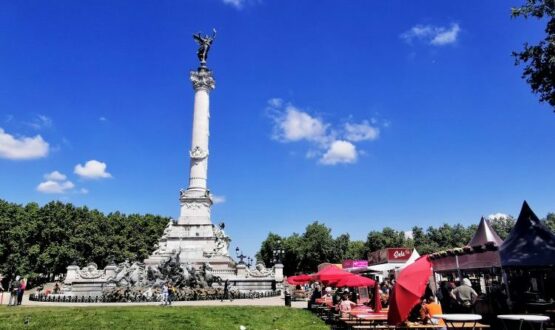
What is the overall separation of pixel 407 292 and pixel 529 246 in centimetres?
746

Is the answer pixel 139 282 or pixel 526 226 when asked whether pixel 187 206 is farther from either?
pixel 526 226

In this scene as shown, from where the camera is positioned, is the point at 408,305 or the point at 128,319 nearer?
the point at 408,305

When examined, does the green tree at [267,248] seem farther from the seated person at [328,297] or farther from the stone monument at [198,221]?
the seated person at [328,297]

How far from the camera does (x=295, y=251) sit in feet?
254

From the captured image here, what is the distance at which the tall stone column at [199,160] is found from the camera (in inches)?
1671

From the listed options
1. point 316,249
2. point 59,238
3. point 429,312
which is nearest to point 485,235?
point 429,312

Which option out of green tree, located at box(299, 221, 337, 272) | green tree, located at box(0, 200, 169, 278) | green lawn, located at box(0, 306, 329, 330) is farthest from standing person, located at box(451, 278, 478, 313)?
green tree, located at box(299, 221, 337, 272)

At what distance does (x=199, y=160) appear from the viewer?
144 feet

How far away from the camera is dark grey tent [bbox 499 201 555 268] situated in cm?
1284

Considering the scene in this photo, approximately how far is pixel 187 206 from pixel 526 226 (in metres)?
33.6

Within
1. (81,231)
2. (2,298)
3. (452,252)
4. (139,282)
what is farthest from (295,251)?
(452,252)

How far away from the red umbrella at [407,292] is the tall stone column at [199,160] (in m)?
34.9

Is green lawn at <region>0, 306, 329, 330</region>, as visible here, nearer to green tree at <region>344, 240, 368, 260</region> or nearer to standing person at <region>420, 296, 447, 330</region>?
standing person at <region>420, 296, 447, 330</region>

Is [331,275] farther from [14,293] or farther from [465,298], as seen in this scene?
[14,293]
